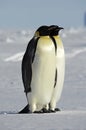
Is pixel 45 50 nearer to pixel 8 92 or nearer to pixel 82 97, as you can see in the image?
pixel 82 97

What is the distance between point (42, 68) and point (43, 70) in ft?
0.08

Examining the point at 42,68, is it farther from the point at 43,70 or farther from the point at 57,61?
the point at 57,61

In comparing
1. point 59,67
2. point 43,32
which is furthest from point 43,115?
point 43,32

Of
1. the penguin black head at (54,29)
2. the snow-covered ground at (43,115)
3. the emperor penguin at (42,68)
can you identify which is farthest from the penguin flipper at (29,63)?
the snow-covered ground at (43,115)

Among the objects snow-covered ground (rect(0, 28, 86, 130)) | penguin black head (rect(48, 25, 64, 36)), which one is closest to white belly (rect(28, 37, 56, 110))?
penguin black head (rect(48, 25, 64, 36))

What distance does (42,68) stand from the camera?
575 centimetres

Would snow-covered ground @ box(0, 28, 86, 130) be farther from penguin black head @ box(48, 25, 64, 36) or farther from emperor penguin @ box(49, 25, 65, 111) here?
penguin black head @ box(48, 25, 64, 36)

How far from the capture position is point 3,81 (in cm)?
1090

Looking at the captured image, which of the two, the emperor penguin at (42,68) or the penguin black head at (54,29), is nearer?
the emperor penguin at (42,68)

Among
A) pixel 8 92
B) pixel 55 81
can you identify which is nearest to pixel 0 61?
pixel 8 92

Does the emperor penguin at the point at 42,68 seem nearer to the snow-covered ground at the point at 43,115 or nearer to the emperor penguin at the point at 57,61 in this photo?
the emperor penguin at the point at 57,61

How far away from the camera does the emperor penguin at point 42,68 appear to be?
225 inches

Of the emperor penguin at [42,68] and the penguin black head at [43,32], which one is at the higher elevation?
the penguin black head at [43,32]

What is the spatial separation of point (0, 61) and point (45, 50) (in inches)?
418
